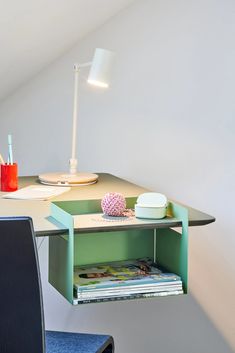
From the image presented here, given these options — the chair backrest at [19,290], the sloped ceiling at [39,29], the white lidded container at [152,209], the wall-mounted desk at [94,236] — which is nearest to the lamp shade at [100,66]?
the sloped ceiling at [39,29]

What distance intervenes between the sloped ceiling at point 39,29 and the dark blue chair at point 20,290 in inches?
48.0

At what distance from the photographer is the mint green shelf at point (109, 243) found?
1738 mm

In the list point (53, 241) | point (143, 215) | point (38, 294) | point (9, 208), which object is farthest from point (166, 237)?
point (38, 294)

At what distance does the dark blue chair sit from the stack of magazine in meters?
0.30

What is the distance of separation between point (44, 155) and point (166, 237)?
1.47m

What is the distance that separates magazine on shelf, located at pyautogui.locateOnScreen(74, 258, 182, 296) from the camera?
68.4 inches

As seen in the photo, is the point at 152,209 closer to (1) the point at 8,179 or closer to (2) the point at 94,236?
(2) the point at 94,236

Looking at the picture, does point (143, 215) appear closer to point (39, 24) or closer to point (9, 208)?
point (9, 208)

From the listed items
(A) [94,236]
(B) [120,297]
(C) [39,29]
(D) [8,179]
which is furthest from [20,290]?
(C) [39,29]

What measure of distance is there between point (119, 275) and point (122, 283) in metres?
0.10

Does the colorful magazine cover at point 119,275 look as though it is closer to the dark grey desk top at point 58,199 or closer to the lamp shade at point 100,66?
the dark grey desk top at point 58,199

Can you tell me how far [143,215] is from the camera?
1.83 m

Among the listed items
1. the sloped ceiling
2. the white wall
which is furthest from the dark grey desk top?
the sloped ceiling

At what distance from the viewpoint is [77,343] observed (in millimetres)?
1783
